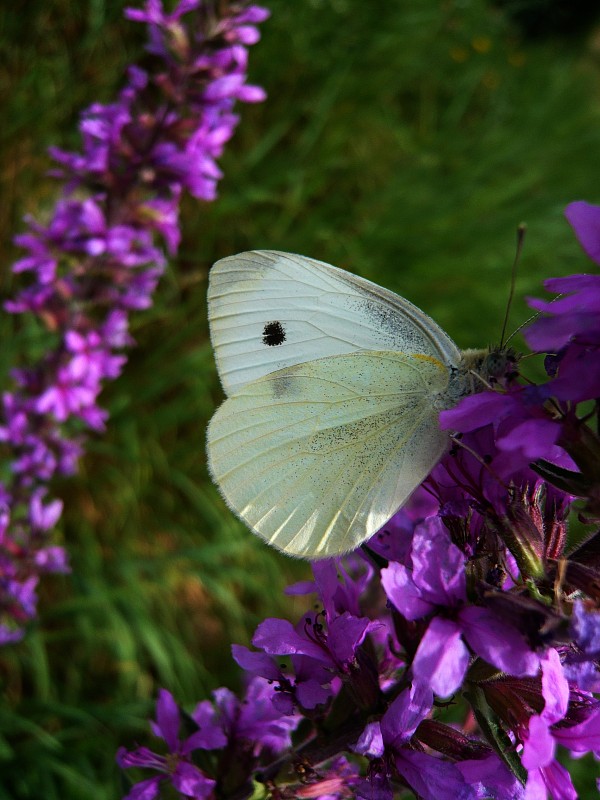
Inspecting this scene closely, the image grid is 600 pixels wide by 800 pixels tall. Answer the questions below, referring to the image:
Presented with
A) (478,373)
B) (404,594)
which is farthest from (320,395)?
(404,594)

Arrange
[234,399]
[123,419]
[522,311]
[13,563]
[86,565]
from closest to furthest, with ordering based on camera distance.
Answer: [234,399] < [13,563] < [86,565] < [123,419] < [522,311]

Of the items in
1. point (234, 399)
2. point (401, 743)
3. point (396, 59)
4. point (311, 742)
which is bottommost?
point (311, 742)

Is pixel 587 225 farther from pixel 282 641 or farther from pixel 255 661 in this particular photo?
pixel 255 661

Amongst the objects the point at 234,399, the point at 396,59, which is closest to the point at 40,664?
the point at 234,399

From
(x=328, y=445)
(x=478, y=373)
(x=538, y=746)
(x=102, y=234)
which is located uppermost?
(x=102, y=234)

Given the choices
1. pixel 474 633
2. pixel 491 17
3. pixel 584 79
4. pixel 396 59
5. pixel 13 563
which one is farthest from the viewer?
pixel 584 79

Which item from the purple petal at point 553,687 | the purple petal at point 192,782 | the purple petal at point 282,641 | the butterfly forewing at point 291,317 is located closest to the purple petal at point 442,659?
the purple petal at point 553,687

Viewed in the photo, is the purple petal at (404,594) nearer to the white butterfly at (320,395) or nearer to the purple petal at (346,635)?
the purple petal at (346,635)

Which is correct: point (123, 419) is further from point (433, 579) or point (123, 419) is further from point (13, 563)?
point (433, 579)
